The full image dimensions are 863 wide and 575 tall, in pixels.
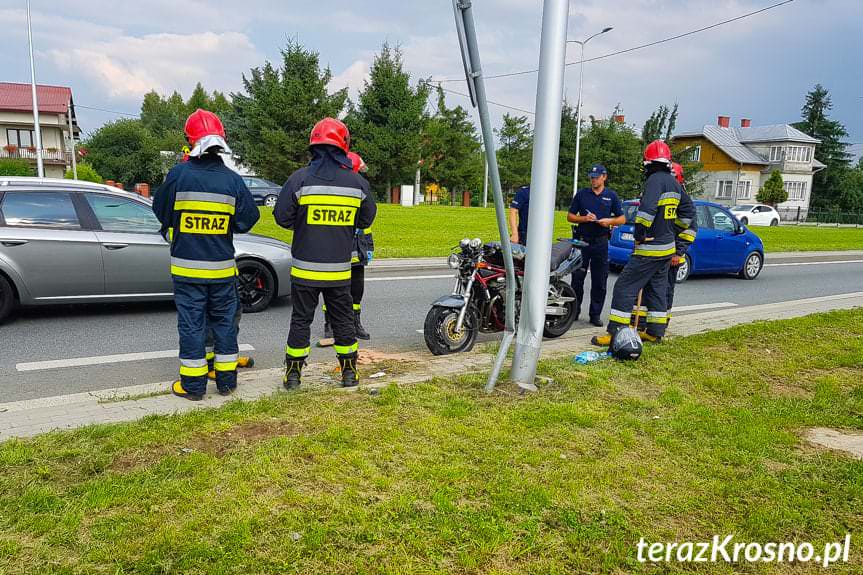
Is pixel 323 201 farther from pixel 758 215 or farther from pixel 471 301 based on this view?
pixel 758 215

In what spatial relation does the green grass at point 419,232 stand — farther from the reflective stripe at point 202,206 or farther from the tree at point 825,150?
the tree at point 825,150

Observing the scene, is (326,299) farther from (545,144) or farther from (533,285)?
(545,144)

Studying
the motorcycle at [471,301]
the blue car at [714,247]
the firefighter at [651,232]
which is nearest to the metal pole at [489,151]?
the motorcycle at [471,301]

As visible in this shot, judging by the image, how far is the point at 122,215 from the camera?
25.0ft

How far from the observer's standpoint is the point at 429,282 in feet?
36.3

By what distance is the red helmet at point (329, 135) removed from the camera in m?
4.68

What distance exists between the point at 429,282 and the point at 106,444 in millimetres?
7602

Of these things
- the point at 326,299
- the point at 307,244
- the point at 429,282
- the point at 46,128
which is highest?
the point at 46,128

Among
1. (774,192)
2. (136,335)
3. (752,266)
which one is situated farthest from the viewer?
(774,192)

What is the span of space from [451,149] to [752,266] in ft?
129

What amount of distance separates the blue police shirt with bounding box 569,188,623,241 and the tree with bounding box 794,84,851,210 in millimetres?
67922

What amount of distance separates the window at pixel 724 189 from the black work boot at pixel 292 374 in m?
66.1

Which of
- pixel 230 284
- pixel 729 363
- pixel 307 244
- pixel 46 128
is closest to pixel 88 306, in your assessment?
pixel 230 284

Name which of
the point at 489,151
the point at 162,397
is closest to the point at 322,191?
the point at 489,151
